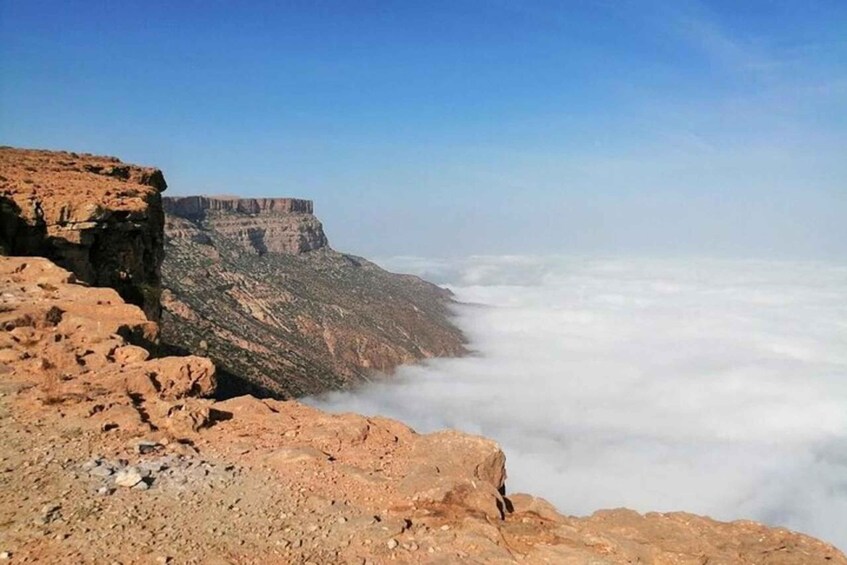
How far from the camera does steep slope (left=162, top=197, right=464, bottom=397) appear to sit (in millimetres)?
67688

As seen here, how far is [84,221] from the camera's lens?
2356cm

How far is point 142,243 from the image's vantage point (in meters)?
27.5

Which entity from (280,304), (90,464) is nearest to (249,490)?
(90,464)

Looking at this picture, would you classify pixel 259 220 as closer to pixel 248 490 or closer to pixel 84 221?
pixel 84 221

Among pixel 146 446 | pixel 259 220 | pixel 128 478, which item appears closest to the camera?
pixel 128 478

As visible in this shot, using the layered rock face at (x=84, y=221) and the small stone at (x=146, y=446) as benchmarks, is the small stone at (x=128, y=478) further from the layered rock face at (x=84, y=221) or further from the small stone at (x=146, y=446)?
the layered rock face at (x=84, y=221)

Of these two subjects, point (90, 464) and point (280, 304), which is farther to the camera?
point (280, 304)

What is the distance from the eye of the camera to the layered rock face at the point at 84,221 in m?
22.7

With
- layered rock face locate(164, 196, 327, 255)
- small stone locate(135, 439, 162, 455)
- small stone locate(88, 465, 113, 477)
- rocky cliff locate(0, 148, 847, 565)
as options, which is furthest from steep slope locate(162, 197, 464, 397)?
small stone locate(88, 465, 113, 477)

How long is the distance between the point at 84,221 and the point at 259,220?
109 m

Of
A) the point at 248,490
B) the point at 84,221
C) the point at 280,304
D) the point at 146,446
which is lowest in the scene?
the point at 280,304

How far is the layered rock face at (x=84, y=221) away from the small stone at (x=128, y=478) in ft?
53.5

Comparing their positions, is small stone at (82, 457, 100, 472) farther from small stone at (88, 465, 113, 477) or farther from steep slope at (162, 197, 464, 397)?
steep slope at (162, 197, 464, 397)

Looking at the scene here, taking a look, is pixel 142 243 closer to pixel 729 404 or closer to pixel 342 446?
pixel 342 446
